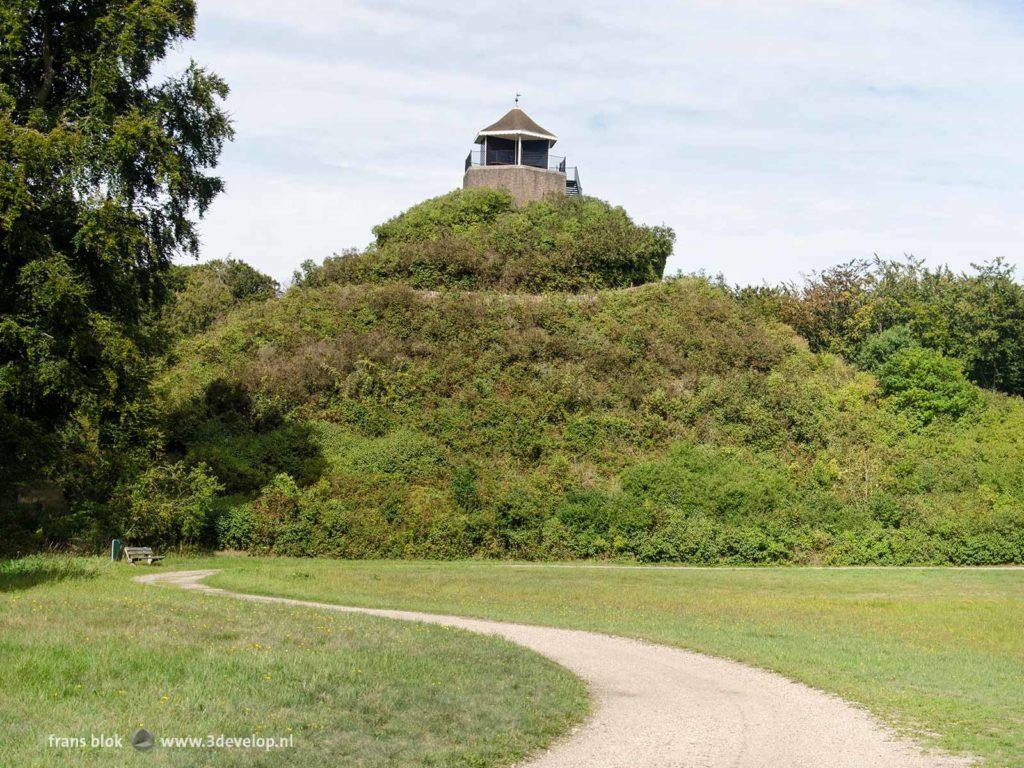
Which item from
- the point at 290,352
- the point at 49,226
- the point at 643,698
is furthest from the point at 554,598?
the point at 290,352

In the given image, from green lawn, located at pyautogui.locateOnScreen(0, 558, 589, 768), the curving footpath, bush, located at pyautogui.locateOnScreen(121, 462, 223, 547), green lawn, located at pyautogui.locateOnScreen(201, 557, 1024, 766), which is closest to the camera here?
green lawn, located at pyautogui.locateOnScreen(0, 558, 589, 768)

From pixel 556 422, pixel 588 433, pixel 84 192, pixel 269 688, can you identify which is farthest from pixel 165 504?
pixel 269 688

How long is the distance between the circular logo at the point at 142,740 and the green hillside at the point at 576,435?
2280cm

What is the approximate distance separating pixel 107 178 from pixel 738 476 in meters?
24.3

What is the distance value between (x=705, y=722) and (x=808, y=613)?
11.8m

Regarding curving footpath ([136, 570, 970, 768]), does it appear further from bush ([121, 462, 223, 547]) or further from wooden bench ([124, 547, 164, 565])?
bush ([121, 462, 223, 547])

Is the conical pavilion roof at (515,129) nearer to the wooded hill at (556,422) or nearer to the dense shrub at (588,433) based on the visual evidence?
the wooded hill at (556,422)

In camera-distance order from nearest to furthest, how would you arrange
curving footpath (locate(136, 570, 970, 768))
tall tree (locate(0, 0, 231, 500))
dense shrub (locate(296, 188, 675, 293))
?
curving footpath (locate(136, 570, 970, 768)) → tall tree (locate(0, 0, 231, 500)) → dense shrub (locate(296, 188, 675, 293))

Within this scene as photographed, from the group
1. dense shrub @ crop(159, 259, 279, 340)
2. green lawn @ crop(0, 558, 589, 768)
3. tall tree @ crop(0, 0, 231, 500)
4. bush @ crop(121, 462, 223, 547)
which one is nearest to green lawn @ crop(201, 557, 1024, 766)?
bush @ crop(121, 462, 223, 547)

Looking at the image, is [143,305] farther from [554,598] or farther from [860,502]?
[860,502]

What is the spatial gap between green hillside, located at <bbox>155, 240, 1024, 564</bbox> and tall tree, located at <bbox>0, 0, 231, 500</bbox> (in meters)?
6.39

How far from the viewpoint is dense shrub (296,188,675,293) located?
48125 millimetres

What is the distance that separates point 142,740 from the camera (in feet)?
27.9

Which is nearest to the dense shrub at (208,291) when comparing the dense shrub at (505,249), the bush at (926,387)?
the dense shrub at (505,249)
